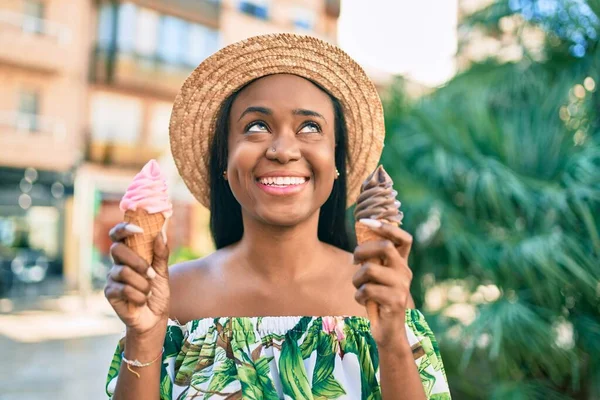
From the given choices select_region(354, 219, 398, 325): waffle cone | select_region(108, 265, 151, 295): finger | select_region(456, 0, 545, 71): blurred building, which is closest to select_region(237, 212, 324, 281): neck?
select_region(354, 219, 398, 325): waffle cone

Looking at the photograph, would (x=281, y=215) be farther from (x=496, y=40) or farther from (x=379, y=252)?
(x=496, y=40)

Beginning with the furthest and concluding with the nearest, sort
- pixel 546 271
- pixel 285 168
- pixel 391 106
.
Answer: pixel 391 106 → pixel 546 271 → pixel 285 168

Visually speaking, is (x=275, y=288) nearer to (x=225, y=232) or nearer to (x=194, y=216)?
(x=225, y=232)

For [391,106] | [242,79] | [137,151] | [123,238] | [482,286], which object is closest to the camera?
[123,238]

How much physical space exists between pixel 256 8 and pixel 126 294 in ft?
55.7

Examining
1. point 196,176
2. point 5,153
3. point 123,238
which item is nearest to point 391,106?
point 196,176

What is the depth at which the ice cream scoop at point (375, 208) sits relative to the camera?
111 cm

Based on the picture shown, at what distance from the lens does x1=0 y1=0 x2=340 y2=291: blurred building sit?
42.9 ft

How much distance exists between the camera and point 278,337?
134 centimetres

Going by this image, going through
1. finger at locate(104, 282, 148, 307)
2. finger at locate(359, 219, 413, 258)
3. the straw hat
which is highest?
the straw hat

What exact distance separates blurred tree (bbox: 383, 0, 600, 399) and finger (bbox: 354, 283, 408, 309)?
4.78 ft

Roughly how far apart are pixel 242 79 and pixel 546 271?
65.8 inches

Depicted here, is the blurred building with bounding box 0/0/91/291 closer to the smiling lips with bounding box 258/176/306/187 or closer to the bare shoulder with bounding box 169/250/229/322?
the bare shoulder with bounding box 169/250/229/322

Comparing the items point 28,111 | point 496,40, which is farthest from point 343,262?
point 28,111
